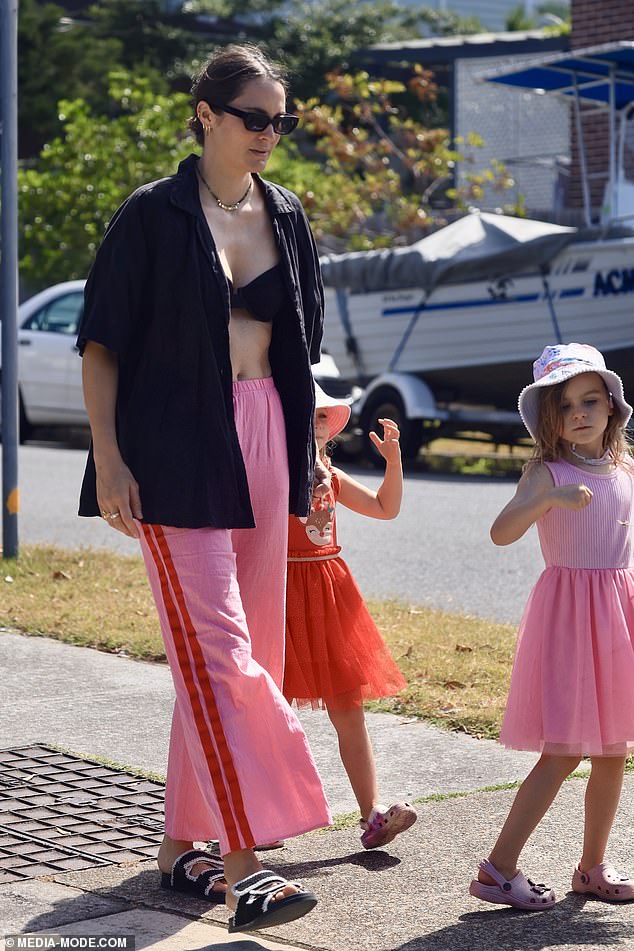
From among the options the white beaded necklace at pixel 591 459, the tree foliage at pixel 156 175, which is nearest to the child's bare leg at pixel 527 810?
the white beaded necklace at pixel 591 459

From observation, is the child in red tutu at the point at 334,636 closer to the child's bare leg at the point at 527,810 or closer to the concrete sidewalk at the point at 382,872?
the concrete sidewalk at the point at 382,872

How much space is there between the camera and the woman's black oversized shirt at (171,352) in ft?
11.7

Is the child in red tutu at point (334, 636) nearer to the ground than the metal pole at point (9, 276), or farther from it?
nearer to the ground

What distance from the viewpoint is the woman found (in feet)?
11.5

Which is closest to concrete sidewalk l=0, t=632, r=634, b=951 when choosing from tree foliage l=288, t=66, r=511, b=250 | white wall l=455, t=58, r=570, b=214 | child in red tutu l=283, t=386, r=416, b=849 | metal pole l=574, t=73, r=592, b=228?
child in red tutu l=283, t=386, r=416, b=849

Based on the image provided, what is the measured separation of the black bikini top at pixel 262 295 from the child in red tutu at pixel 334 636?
0.46 m

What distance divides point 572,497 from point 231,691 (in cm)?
91

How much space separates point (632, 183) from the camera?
16.5m

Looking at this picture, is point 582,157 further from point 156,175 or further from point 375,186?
point 156,175

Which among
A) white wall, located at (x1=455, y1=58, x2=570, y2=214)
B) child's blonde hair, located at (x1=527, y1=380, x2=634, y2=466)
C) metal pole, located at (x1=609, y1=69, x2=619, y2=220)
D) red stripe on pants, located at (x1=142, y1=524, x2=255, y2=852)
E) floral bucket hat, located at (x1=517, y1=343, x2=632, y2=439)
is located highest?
white wall, located at (x1=455, y1=58, x2=570, y2=214)

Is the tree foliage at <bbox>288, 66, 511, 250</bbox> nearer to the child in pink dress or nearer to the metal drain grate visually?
the metal drain grate

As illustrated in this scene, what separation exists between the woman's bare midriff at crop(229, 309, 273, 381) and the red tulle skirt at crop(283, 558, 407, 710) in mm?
759

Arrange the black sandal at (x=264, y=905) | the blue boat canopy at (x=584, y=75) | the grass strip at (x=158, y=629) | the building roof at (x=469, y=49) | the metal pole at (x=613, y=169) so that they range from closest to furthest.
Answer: the black sandal at (x=264, y=905)
the grass strip at (x=158, y=629)
the blue boat canopy at (x=584, y=75)
the metal pole at (x=613, y=169)
the building roof at (x=469, y=49)

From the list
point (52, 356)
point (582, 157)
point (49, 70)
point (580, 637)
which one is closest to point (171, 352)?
point (580, 637)
